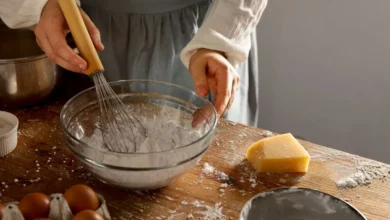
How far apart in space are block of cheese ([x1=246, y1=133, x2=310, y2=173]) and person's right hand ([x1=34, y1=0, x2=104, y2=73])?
0.28m

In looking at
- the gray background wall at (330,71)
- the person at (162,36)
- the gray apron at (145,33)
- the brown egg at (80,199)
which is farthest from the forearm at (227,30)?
the gray background wall at (330,71)

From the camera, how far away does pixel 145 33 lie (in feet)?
3.38

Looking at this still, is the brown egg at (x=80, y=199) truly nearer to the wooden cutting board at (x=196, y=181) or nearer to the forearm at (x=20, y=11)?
the wooden cutting board at (x=196, y=181)

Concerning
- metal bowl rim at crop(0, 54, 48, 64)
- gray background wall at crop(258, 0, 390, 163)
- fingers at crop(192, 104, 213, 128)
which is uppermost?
metal bowl rim at crop(0, 54, 48, 64)

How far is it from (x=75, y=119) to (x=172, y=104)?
6.1 inches

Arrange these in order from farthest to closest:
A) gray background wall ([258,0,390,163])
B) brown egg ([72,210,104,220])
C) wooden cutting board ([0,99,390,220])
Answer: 1. gray background wall ([258,0,390,163])
2. wooden cutting board ([0,99,390,220])
3. brown egg ([72,210,104,220])

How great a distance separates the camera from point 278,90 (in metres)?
1.64

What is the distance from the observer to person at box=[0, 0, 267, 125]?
0.85 metres

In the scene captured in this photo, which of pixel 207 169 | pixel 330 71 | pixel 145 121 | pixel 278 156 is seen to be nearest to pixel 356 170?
pixel 278 156

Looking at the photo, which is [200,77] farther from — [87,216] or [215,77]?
[87,216]

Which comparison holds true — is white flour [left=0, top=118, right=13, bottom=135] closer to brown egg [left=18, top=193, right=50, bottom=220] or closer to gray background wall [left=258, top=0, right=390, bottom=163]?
brown egg [left=18, top=193, right=50, bottom=220]

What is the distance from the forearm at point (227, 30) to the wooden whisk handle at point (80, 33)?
0.18 m

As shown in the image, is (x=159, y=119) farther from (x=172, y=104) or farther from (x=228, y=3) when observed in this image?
(x=228, y=3)

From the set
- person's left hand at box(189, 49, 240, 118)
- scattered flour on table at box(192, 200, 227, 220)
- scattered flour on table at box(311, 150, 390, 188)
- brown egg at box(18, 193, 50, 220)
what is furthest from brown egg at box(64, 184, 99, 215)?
scattered flour on table at box(311, 150, 390, 188)
